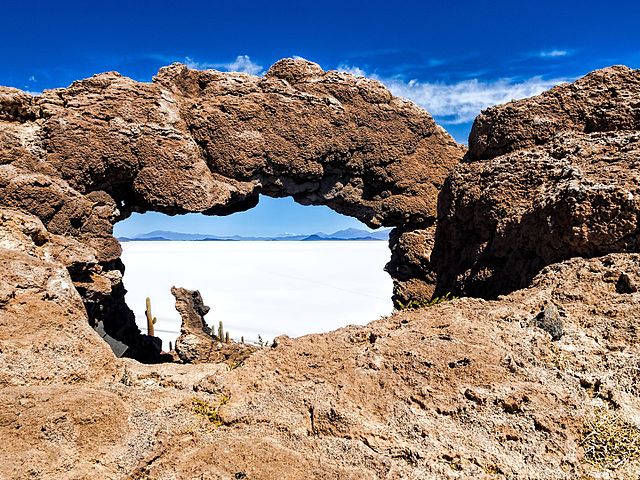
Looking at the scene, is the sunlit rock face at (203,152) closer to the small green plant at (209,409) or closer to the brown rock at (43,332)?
the brown rock at (43,332)

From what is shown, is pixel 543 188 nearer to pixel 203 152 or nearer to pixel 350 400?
pixel 350 400

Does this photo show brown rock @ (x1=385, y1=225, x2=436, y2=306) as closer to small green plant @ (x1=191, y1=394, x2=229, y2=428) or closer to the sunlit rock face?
the sunlit rock face

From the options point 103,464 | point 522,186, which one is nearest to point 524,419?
point 103,464

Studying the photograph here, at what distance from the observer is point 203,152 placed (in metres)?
10.3

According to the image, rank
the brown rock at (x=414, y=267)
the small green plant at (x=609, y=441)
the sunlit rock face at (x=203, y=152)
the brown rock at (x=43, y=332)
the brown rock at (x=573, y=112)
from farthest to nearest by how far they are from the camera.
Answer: the brown rock at (x=414, y=267) → the sunlit rock face at (x=203, y=152) → the brown rock at (x=573, y=112) → the brown rock at (x=43, y=332) → the small green plant at (x=609, y=441)

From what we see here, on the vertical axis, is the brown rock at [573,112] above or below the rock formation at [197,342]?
above

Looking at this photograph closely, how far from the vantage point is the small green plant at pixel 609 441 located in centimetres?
292

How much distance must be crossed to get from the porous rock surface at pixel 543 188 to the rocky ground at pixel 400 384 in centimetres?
3

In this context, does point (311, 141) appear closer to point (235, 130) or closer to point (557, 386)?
point (235, 130)

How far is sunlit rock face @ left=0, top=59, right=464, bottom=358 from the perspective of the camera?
8.78 metres

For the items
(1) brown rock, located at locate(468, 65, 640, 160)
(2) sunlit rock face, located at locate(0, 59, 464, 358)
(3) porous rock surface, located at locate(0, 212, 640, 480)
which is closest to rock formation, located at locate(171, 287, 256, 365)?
(2) sunlit rock face, located at locate(0, 59, 464, 358)

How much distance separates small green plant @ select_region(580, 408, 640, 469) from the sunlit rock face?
26.5ft

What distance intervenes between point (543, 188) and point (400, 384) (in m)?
3.82

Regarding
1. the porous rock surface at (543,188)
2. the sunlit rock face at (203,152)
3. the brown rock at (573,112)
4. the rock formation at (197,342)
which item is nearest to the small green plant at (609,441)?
the porous rock surface at (543,188)
